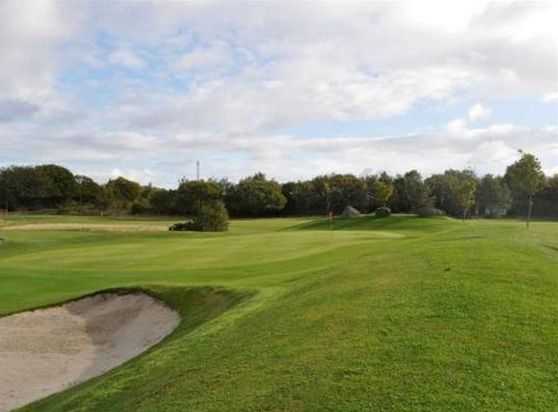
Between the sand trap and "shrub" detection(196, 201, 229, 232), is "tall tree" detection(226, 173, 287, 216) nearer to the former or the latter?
"shrub" detection(196, 201, 229, 232)

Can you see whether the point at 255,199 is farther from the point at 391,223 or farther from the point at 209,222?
the point at 391,223

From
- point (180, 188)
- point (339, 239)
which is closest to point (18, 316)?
point (339, 239)

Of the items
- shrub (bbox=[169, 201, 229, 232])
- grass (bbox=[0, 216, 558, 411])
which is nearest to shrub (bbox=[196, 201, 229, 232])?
shrub (bbox=[169, 201, 229, 232])

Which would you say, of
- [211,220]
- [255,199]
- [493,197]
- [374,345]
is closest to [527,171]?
[374,345]

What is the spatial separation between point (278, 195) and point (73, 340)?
303 feet

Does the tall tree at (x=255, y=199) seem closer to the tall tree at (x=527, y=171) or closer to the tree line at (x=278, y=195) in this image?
the tree line at (x=278, y=195)

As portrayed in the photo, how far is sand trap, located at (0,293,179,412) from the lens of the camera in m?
14.4

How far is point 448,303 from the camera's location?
1005 cm

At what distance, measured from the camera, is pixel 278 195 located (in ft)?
362

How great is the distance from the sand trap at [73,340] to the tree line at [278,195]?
53418 millimetres

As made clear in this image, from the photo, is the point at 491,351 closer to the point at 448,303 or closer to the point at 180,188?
the point at 448,303

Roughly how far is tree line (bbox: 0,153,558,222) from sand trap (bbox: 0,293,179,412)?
175 feet

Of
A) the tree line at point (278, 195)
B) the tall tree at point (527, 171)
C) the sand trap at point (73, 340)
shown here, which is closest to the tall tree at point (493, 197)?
the tree line at point (278, 195)

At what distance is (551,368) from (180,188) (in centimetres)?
10350
